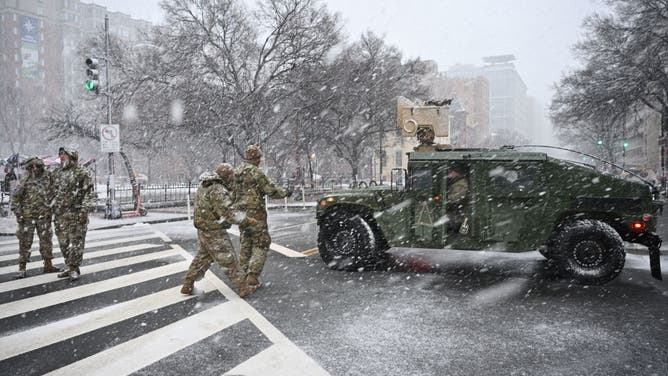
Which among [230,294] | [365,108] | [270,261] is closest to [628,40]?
[365,108]

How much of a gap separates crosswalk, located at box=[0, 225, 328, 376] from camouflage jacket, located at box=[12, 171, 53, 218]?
0.98m

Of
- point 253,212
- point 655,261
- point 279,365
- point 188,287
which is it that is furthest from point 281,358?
point 655,261

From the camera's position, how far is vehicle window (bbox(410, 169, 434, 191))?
6.65 metres

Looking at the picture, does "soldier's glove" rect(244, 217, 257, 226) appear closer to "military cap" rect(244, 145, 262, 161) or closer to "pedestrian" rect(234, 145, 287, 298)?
"pedestrian" rect(234, 145, 287, 298)

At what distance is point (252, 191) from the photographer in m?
6.24

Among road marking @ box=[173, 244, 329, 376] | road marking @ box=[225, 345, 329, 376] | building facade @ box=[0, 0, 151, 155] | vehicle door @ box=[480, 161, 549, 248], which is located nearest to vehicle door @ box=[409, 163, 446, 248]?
vehicle door @ box=[480, 161, 549, 248]

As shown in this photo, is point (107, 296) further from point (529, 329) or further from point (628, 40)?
point (628, 40)

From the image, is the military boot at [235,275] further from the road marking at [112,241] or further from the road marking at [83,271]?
the road marking at [112,241]

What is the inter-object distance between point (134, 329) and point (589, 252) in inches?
221

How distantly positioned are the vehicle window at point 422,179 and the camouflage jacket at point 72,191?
4.74 m

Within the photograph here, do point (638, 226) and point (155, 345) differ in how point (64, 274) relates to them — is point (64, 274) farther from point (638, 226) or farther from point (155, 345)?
point (638, 226)

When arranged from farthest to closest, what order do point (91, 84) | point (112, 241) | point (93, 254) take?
1. point (91, 84)
2. point (112, 241)
3. point (93, 254)

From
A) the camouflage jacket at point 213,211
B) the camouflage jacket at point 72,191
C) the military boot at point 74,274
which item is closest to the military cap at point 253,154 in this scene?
the camouflage jacket at point 213,211

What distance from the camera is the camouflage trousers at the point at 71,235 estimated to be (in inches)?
257
